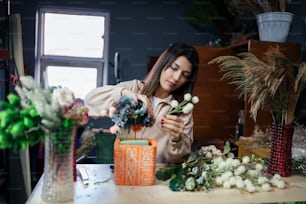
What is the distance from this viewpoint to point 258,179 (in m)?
0.88

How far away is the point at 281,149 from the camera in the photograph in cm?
96

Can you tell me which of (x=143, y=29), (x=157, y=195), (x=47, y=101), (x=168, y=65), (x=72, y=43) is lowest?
(x=157, y=195)

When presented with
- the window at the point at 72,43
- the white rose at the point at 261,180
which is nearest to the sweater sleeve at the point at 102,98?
the white rose at the point at 261,180

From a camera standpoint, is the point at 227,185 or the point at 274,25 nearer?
the point at 227,185

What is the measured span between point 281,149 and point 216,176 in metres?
0.25

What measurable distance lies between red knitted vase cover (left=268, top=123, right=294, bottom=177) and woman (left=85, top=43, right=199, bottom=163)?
1.00ft

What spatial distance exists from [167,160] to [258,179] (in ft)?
1.15

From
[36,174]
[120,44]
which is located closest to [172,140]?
[36,174]

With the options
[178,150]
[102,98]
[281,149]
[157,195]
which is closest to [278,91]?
[281,149]

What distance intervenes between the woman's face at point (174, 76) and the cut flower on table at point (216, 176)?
319mm

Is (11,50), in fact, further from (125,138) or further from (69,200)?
(69,200)

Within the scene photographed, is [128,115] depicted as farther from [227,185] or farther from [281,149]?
[281,149]

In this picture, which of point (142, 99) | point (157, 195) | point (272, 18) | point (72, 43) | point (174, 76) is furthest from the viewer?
point (72, 43)

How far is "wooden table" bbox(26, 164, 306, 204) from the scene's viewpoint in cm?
75
